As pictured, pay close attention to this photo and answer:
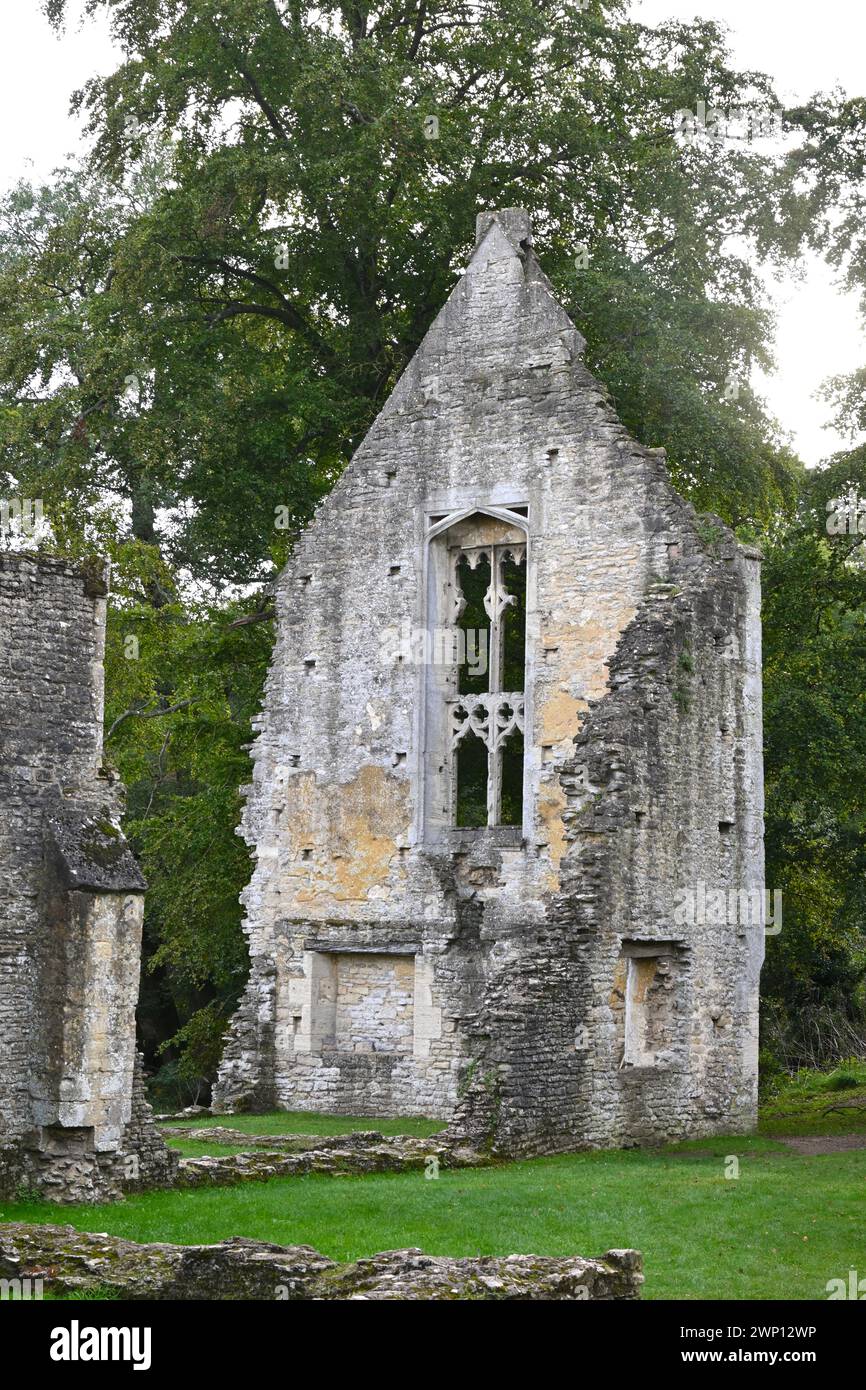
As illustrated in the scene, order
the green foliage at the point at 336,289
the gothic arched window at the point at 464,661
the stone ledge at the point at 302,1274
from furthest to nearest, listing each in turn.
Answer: the green foliage at the point at 336,289, the gothic arched window at the point at 464,661, the stone ledge at the point at 302,1274

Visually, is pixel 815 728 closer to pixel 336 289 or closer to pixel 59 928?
pixel 336 289

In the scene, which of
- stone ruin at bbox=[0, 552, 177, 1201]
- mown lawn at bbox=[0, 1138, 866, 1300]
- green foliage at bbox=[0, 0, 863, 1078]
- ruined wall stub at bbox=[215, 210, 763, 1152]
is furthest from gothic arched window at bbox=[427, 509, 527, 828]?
stone ruin at bbox=[0, 552, 177, 1201]

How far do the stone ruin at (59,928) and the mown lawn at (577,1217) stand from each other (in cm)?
59

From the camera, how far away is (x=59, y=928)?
641 inches

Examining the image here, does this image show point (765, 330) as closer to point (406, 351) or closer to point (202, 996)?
point (406, 351)

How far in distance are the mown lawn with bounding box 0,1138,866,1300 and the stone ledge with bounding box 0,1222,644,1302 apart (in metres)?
0.88

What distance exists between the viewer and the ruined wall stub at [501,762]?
2216 cm

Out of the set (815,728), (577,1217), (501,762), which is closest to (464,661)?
(501,762)

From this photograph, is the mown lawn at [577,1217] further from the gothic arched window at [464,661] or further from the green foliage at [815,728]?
the green foliage at [815,728]

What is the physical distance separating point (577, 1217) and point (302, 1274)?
14.3ft

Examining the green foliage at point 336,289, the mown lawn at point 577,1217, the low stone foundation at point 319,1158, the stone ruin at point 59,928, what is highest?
the green foliage at point 336,289

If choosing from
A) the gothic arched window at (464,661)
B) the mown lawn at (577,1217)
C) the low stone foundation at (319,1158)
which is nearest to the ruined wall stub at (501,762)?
the gothic arched window at (464,661)

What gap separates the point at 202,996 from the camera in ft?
121

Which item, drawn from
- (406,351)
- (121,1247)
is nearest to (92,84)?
(406,351)
